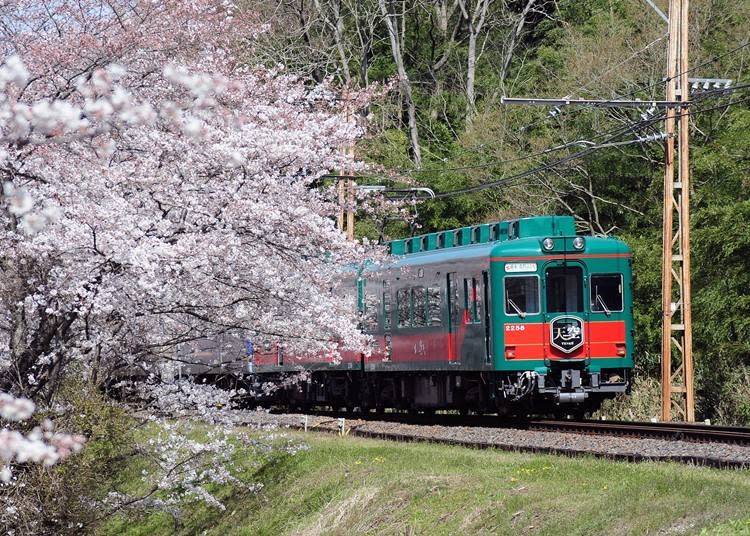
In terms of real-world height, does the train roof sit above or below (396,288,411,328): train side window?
above

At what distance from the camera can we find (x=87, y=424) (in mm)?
13836

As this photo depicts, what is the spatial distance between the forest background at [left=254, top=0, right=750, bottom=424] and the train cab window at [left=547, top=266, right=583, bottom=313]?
253 centimetres

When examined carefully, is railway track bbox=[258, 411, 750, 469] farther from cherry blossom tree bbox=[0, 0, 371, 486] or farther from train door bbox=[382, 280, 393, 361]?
cherry blossom tree bbox=[0, 0, 371, 486]

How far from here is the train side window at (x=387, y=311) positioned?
23.1 meters

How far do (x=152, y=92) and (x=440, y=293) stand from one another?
879cm

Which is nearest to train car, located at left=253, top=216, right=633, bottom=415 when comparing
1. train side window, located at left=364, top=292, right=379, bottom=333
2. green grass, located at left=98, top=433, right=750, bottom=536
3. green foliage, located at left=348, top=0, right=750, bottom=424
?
train side window, located at left=364, top=292, right=379, bottom=333

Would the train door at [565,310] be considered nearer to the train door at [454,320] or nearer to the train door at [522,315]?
the train door at [522,315]

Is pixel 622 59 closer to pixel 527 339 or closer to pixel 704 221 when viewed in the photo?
pixel 704 221

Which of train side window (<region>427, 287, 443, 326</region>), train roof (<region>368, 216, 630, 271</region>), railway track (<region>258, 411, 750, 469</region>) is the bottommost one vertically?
railway track (<region>258, 411, 750, 469</region>)

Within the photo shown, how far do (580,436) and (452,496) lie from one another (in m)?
4.53

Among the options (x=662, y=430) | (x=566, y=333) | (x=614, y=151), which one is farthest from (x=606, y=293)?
(x=614, y=151)

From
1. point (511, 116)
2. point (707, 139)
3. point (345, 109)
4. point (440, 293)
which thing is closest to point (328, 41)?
point (511, 116)

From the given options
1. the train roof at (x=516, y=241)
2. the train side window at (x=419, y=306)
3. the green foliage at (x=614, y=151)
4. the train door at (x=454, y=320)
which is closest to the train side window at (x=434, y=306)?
the train side window at (x=419, y=306)

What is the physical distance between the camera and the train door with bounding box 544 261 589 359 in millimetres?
19736
